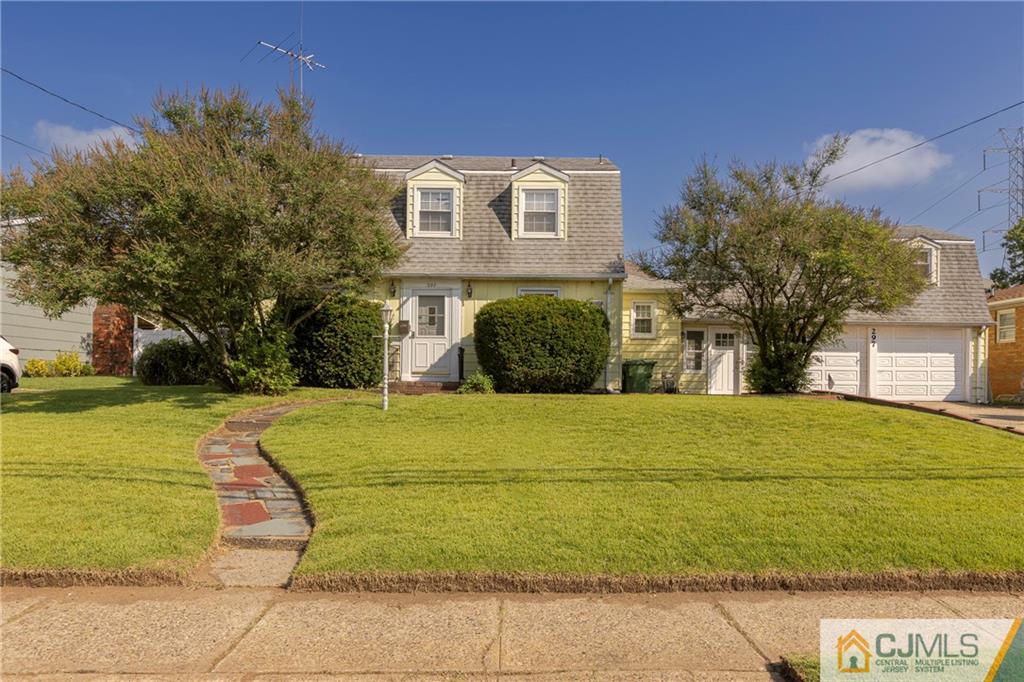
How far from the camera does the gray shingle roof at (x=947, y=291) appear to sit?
57.1 feet

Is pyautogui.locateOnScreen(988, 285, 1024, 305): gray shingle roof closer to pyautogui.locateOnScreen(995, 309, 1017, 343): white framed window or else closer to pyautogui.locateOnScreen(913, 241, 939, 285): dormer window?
pyautogui.locateOnScreen(995, 309, 1017, 343): white framed window

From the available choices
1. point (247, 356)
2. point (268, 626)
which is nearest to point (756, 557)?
point (268, 626)

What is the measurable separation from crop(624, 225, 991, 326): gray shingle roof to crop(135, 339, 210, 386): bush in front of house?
11.2m

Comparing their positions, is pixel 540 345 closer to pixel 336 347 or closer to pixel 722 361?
pixel 336 347

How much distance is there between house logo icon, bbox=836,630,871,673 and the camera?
3314 millimetres

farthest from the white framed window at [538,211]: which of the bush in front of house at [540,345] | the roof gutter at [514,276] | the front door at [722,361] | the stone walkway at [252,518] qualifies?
the stone walkway at [252,518]

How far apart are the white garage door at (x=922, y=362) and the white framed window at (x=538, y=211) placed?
10.6m

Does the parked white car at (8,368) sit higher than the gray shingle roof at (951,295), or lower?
lower

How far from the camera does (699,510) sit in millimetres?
5297

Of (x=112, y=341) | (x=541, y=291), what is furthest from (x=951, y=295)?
(x=112, y=341)

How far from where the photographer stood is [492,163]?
670 inches

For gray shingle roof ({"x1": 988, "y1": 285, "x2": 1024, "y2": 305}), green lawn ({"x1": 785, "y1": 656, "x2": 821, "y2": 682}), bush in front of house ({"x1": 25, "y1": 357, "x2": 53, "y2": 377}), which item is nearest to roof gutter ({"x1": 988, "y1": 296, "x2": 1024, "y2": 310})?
gray shingle roof ({"x1": 988, "y1": 285, "x2": 1024, "y2": 305})

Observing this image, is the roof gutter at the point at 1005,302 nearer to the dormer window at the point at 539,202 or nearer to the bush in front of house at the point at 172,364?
the dormer window at the point at 539,202

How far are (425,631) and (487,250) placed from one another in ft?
39.8
